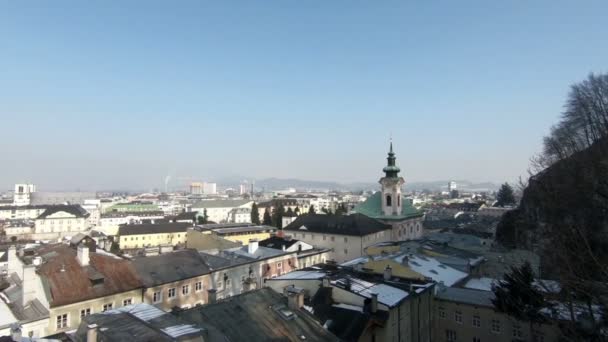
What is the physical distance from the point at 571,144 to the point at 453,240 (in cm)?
2063

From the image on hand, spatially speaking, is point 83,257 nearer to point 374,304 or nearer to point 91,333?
point 91,333

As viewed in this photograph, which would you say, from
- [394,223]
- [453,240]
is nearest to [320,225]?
[394,223]

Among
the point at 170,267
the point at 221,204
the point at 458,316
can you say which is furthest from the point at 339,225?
the point at 221,204

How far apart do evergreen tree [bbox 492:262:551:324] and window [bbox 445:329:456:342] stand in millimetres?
4544

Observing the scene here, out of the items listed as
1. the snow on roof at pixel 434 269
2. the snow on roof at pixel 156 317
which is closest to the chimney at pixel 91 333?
the snow on roof at pixel 156 317

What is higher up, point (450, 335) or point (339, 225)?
point (339, 225)

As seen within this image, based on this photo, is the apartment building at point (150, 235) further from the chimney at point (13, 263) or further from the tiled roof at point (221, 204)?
the tiled roof at point (221, 204)

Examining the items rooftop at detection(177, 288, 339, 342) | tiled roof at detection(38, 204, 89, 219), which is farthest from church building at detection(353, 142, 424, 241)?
tiled roof at detection(38, 204, 89, 219)

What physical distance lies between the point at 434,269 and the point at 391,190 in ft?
110

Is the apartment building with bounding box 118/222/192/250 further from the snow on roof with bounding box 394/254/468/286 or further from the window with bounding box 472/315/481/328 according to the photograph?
the window with bounding box 472/315/481/328

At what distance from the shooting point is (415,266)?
97.3ft

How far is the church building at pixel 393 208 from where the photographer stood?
61.6 m

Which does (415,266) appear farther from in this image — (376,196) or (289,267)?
(376,196)

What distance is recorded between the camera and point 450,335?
24.1 m
